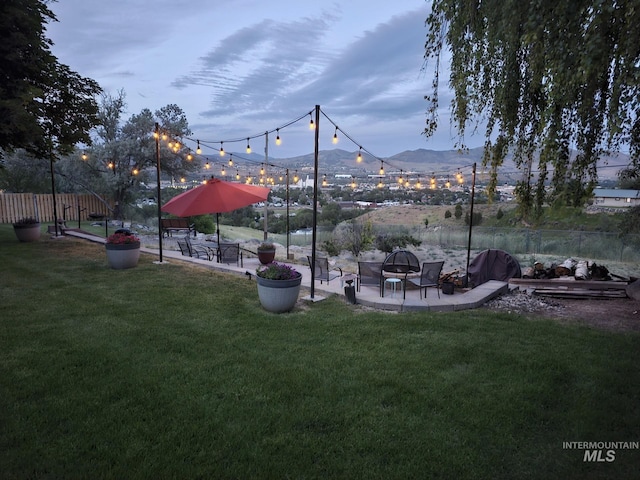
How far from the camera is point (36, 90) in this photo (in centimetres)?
1020

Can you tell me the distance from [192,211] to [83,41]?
28.1 m

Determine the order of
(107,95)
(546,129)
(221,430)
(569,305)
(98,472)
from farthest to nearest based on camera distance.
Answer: (107,95)
(569,305)
(546,129)
(221,430)
(98,472)

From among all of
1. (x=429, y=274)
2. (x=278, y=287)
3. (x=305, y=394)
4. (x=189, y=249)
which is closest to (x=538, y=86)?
(x=305, y=394)

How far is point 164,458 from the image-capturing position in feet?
8.90

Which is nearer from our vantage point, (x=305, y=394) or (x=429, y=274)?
(x=305, y=394)

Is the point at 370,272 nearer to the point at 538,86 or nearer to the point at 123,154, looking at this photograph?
the point at 538,86

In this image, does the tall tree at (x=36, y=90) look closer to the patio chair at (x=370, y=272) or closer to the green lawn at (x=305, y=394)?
the green lawn at (x=305, y=394)

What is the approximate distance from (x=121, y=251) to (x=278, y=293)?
528 centimetres

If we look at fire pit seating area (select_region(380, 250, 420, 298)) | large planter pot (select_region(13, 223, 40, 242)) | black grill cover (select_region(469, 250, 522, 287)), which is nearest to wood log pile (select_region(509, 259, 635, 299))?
black grill cover (select_region(469, 250, 522, 287))

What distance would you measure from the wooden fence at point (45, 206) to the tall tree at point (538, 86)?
66.3ft

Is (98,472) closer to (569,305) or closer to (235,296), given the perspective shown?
(235,296)

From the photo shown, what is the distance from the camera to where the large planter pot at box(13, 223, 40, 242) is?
1341 cm

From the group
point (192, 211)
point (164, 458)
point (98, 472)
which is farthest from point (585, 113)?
point (192, 211)

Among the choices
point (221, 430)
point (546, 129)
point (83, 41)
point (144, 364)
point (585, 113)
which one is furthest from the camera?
point (83, 41)
